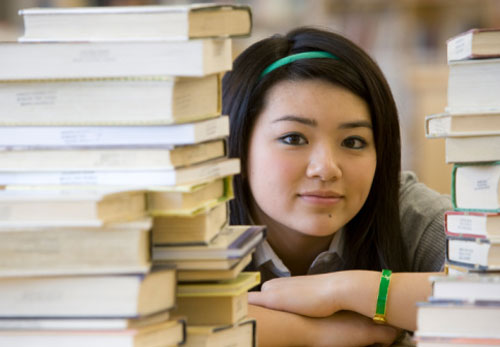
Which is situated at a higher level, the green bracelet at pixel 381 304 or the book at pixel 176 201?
the book at pixel 176 201

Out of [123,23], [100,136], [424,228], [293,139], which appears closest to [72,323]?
→ [100,136]

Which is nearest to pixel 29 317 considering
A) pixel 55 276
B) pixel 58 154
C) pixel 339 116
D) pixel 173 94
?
pixel 55 276

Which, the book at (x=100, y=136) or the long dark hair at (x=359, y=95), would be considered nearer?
the book at (x=100, y=136)

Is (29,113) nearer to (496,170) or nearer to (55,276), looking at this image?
(55,276)

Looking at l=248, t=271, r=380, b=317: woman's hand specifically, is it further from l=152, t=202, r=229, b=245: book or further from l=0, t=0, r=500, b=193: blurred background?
l=0, t=0, r=500, b=193: blurred background

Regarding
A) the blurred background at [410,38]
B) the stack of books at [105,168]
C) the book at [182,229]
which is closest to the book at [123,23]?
the stack of books at [105,168]

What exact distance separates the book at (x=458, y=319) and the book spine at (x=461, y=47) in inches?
14.0

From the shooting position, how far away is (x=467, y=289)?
85 cm

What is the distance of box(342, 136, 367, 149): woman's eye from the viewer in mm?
1453

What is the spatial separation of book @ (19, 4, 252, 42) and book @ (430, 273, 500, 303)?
41 cm

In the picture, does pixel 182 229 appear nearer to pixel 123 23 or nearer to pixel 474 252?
pixel 123 23

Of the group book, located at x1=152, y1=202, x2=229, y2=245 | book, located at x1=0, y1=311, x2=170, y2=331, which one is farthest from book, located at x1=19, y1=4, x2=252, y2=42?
book, located at x1=0, y1=311, x2=170, y2=331

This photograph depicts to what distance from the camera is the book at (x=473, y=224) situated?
0.96m

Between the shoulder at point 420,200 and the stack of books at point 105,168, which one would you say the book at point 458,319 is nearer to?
the stack of books at point 105,168
